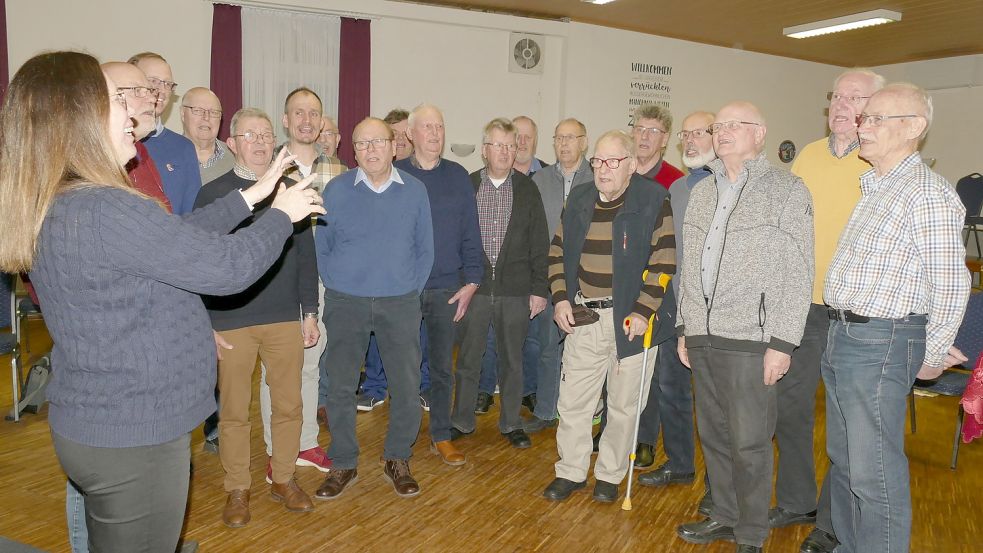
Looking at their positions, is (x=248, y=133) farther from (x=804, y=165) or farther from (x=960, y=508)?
(x=960, y=508)

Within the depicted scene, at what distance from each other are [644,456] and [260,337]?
6.95 feet

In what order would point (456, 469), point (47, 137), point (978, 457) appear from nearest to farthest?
point (47, 137), point (456, 469), point (978, 457)

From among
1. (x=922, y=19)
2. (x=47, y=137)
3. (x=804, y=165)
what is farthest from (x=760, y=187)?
(x=922, y=19)

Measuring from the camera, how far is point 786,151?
10766 millimetres

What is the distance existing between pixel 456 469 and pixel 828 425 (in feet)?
6.18

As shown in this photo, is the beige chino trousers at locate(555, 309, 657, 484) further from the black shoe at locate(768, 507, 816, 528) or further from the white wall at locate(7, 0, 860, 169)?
the white wall at locate(7, 0, 860, 169)

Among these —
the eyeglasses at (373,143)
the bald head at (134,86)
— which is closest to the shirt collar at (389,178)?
the eyeglasses at (373,143)

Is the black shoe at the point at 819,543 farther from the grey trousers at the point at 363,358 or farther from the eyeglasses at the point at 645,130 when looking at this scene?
the eyeglasses at the point at 645,130

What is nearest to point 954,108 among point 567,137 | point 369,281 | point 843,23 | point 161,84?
point 843,23

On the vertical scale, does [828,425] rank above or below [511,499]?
above

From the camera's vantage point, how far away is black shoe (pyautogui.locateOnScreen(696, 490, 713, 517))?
308 centimetres

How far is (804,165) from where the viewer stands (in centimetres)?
290

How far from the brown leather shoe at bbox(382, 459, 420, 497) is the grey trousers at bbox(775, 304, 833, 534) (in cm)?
173

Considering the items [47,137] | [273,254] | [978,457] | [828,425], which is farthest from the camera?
[978,457]
